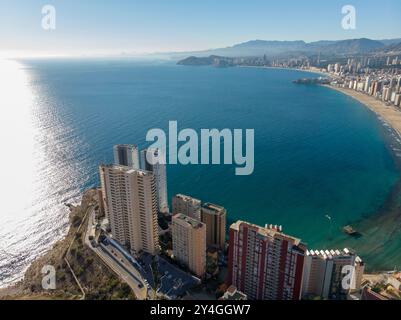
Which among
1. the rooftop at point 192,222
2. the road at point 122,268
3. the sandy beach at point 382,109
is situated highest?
the sandy beach at point 382,109

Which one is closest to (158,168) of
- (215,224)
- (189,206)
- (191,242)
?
(189,206)

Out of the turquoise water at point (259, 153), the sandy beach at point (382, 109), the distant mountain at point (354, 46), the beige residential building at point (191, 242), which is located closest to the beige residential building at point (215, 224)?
the beige residential building at point (191, 242)

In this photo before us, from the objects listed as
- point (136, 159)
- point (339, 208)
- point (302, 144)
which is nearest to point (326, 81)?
point (302, 144)

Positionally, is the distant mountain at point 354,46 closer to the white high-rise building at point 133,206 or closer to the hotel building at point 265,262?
the white high-rise building at point 133,206

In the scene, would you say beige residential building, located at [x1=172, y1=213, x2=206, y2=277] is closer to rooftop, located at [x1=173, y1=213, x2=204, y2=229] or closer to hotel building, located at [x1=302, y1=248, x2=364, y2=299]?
rooftop, located at [x1=173, y1=213, x2=204, y2=229]

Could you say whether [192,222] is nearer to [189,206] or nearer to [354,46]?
[189,206]

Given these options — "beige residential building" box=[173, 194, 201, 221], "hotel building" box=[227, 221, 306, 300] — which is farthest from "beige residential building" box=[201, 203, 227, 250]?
"hotel building" box=[227, 221, 306, 300]

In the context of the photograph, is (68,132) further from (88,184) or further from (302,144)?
(302,144)
